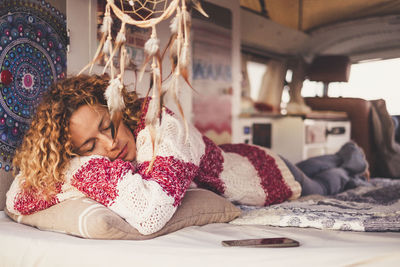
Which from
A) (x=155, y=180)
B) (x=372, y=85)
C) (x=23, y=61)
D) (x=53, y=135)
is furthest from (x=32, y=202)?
(x=372, y=85)

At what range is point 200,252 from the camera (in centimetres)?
→ 89

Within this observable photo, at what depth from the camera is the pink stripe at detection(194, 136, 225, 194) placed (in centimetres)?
149

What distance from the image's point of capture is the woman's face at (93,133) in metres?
1.27

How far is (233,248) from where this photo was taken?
90 cm

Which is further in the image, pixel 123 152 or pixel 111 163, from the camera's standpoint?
pixel 123 152

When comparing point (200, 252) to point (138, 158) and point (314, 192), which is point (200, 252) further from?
point (314, 192)

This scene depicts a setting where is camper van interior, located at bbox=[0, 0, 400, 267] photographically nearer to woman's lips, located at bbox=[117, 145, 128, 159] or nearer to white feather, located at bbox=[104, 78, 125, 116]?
white feather, located at bbox=[104, 78, 125, 116]

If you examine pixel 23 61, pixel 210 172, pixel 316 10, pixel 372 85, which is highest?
pixel 316 10

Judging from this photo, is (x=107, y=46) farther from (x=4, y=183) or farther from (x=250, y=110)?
(x=250, y=110)

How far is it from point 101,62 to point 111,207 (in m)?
0.98

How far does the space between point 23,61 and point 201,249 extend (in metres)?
1.06

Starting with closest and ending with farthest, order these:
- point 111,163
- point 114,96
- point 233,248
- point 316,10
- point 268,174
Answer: point 114,96, point 233,248, point 111,163, point 268,174, point 316,10

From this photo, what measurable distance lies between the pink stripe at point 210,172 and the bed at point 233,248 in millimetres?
Answer: 230

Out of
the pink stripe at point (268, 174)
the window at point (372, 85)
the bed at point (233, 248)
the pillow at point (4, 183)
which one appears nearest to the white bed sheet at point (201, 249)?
the bed at point (233, 248)
